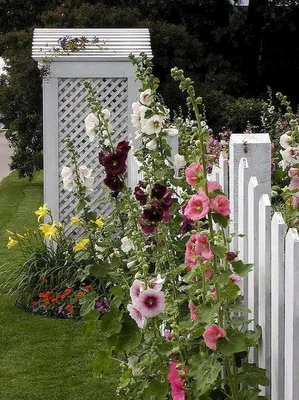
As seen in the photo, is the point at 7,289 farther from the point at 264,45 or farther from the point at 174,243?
the point at 264,45

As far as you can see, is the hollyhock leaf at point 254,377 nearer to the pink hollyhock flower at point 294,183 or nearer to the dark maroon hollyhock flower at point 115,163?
the pink hollyhock flower at point 294,183

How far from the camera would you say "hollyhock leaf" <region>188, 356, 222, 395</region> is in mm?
2490

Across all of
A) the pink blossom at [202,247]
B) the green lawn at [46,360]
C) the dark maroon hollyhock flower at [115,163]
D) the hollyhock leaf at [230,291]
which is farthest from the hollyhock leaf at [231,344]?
the green lawn at [46,360]

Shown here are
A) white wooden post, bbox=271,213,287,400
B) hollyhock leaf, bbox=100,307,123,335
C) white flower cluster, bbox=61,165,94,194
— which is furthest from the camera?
white flower cluster, bbox=61,165,94,194

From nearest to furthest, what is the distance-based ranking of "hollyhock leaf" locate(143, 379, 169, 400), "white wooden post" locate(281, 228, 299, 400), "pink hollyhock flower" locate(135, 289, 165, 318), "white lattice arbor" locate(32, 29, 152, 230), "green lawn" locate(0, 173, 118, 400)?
"white wooden post" locate(281, 228, 299, 400) < "pink hollyhock flower" locate(135, 289, 165, 318) < "hollyhock leaf" locate(143, 379, 169, 400) < "green lawn" locate(0, 173, 118, 400) < "white lattice arbor" locate(32, 29, 152, 230)

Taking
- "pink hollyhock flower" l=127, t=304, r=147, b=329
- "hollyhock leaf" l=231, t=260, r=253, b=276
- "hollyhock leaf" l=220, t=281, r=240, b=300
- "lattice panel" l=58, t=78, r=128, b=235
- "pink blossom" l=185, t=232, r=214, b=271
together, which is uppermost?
"lattice panel" l=58, t=78, r=128, b=235

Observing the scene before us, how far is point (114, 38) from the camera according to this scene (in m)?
8.16

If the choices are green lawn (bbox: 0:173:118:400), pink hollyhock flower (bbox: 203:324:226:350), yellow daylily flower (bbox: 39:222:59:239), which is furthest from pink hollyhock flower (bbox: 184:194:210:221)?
yellow daylily flower (bbox: 39:222:59:239)

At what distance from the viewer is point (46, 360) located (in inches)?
219

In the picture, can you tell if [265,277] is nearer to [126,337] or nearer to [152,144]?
[126,337]

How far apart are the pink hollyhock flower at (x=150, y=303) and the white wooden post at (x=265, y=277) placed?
0.29 meters

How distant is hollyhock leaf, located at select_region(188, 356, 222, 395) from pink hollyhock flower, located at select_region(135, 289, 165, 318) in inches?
6.7

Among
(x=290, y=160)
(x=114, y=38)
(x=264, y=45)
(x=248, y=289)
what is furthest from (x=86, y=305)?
(x=264, y=45)

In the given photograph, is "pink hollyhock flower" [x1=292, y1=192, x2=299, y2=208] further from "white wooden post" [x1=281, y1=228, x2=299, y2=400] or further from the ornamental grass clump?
"white wooden post" [x1=281, y1=228, x2=299, y2=400]
